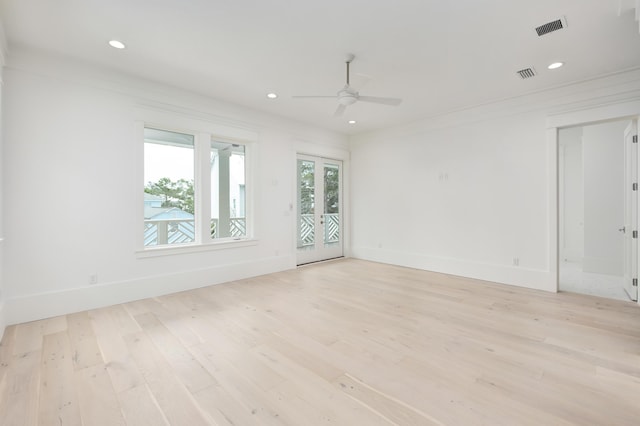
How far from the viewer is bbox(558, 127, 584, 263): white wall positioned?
6.36 m

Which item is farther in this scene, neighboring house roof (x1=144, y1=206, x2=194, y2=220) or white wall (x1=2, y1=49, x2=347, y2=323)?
neighboring house roof (x1=144, y1=206, x2=194, y2=220)

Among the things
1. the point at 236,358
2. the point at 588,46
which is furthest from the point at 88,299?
the point at 588,46

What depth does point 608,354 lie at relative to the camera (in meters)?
2.42

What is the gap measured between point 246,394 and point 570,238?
7653 millimetres

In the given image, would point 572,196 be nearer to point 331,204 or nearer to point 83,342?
point 331,204

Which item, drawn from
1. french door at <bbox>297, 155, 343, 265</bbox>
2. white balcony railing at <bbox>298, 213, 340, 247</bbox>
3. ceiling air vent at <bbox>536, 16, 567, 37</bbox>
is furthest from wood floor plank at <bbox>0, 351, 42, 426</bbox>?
ceiling air vent at <bbox>536, 16, 567, 37</bbox>

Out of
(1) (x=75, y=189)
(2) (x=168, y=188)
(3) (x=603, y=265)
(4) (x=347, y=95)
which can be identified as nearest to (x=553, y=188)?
(3) (x=603, y=265)

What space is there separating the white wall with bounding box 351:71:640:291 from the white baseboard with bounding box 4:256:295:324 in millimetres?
3114

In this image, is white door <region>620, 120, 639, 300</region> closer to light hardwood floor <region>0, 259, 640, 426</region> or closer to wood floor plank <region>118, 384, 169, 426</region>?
light hardwood floor <region>0, 259, 640, 426</region>

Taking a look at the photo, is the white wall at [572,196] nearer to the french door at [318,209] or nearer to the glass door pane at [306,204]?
the french door at [318,209]

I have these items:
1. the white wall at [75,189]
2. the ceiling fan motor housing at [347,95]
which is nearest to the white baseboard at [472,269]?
the ceiling fan motor housing at [347,95]

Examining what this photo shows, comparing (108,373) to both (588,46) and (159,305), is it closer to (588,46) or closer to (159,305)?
(159,305)

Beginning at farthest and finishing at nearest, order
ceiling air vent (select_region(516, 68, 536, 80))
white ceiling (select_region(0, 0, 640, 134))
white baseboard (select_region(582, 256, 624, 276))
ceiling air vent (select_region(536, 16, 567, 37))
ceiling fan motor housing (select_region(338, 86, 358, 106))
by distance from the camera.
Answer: white baseboard (select_region(582, 256, 624, 276))
ceiling air vent (select_region(516, 68, 536, 80))
ceiling fan motor housing (select_region(338, 86, 358, 106))
ceiling air vent (select_region(536, 16, 567, 37))
white ceiling (select_region(0, 0, 640, 134))

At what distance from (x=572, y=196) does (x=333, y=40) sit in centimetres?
670
